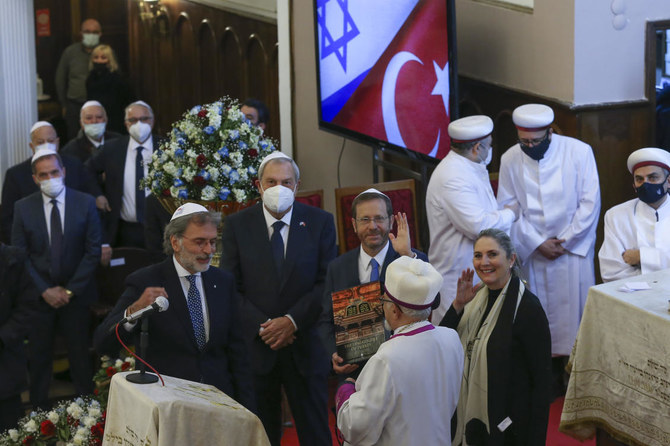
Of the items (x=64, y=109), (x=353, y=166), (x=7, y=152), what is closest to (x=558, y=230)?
(x=353, y=166)

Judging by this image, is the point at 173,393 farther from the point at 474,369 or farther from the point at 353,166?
the point at 353,166

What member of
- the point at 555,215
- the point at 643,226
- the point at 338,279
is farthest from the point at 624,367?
the point at 555,215

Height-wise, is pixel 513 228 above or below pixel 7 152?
below

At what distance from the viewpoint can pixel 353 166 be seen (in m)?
8.39

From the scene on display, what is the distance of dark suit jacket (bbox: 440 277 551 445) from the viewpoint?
4098 mm

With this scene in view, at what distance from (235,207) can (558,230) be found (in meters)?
1.87

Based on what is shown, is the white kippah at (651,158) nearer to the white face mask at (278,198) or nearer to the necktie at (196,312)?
the white face mask at (278,198)

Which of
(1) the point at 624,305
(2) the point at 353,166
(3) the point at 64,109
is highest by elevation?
(3) the point at 64,109

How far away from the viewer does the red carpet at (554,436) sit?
5.45 m

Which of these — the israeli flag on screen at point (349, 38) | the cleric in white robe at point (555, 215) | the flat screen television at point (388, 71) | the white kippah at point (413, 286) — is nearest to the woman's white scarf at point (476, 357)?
the white kippah at point (413, 286)

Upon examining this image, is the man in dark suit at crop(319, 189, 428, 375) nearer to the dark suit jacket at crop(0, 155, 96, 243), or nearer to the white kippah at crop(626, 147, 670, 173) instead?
the white kippah at crop(626, 147, 670, 173)

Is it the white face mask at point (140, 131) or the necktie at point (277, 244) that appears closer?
the necktie at point (277, 244)

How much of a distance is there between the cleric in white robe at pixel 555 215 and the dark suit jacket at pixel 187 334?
2.26 metres

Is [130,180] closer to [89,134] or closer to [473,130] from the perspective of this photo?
[89,134]
